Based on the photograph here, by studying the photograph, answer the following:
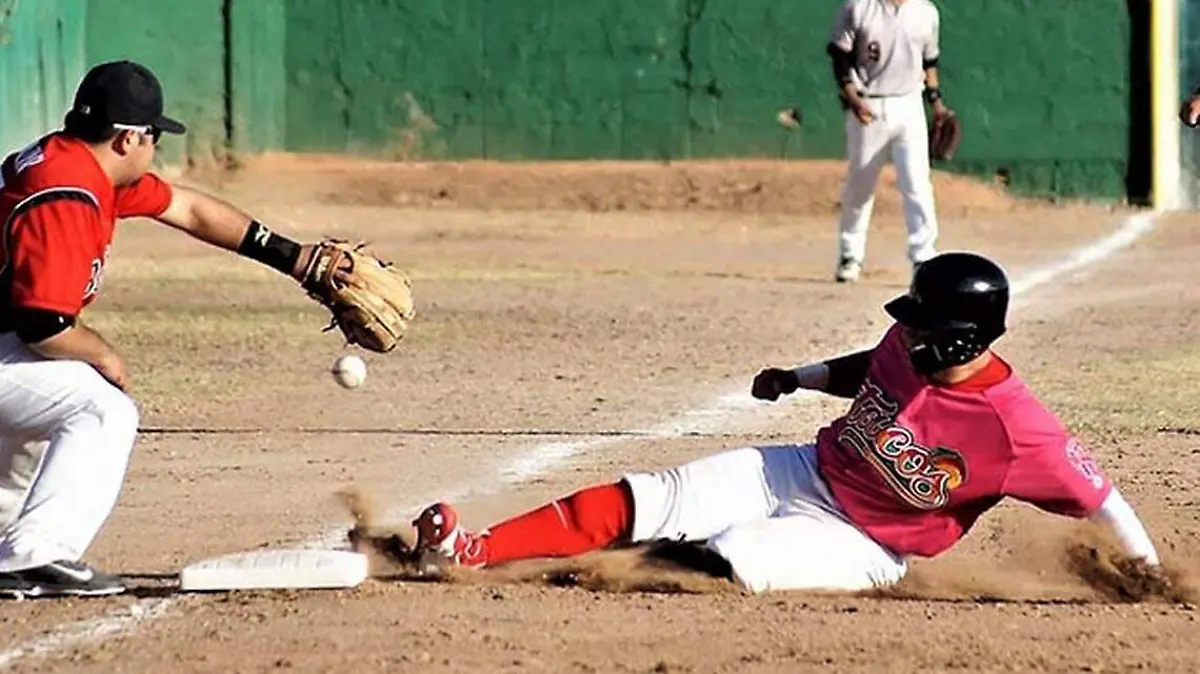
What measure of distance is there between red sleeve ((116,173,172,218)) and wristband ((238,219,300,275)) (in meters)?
0.24

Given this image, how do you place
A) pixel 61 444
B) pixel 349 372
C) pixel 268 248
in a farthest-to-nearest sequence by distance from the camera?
pixel 349 372 → pixel 268 248 → pixel 61 444

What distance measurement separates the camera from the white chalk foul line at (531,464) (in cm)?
569

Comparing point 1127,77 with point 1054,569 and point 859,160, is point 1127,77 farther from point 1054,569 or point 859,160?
point 1054,569

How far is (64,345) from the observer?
19.7ft

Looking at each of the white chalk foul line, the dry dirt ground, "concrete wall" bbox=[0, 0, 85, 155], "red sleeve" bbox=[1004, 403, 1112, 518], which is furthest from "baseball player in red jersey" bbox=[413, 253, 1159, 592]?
"concrete wall" bbox=[0, 0, 85, 155]

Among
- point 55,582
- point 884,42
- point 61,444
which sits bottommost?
point 55,582

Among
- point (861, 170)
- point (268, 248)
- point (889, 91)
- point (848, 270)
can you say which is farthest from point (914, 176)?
point (268, 248)

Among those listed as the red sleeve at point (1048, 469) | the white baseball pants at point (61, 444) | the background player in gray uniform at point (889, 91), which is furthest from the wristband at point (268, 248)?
the background player in gray uniform at point (889, 91)

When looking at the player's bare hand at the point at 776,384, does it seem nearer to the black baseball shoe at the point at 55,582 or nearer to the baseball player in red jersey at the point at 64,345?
the baseball player in red jersey at the point at 64,345

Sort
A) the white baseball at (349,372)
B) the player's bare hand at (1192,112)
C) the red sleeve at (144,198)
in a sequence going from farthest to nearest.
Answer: the player's bare hand at (1192,112)
the white baseball at (349,372)
the red sleeve at (144,198)

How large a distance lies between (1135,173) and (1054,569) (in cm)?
1507

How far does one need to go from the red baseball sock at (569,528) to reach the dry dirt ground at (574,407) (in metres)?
0.13

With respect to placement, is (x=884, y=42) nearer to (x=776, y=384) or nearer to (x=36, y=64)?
(x=36, y=64)

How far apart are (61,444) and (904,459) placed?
2.06 meters
